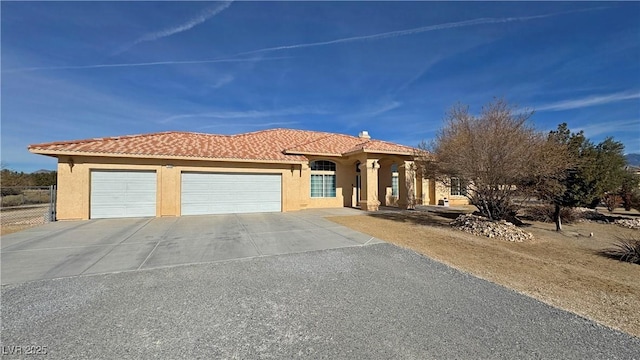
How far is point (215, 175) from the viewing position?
15195 mm

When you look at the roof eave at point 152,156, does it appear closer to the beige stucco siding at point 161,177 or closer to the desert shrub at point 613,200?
the beige stucco siding at point 161,177

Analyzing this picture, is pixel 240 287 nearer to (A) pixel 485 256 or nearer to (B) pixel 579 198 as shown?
(A) pixel 485 256

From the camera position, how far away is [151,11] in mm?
10625

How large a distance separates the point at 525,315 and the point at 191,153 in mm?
15342

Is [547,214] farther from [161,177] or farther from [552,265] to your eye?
[161,177]

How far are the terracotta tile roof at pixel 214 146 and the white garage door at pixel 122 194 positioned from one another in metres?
1.21

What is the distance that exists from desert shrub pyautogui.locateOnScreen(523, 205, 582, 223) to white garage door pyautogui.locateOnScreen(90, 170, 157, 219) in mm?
21168

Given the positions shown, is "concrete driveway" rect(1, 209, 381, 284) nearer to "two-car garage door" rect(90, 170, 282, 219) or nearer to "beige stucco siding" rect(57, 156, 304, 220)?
"beige stucco siding" rect(57, 156, 304, 220)

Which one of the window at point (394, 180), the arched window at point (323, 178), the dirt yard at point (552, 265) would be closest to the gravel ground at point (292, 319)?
the dirt yard at point (552, 265)

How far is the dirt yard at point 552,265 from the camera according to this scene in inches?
165

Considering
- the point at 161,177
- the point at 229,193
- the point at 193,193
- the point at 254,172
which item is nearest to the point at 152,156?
the point at 161,177

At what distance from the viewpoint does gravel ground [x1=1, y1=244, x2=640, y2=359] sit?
3.00 m

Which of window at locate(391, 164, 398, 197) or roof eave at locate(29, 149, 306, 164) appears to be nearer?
roof eave at locate(29, 149, 306, 164)

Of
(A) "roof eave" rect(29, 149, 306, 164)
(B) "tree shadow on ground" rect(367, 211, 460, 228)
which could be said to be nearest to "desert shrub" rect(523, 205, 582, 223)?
(B) "tree shadow on ground" rect(367, 211, 460, 228)
